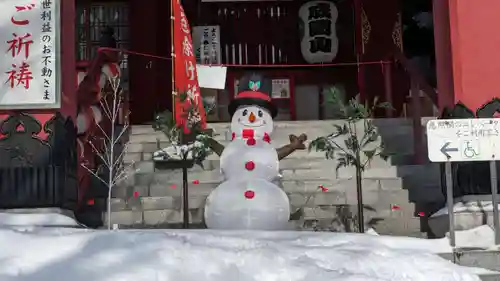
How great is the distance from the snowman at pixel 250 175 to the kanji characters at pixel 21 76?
2387mm

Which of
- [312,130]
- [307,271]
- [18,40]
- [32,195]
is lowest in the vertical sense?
[307,271]

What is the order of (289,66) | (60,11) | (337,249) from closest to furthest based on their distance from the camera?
(337,249)
(60,11)
(289,66)

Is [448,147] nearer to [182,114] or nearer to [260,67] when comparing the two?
[182,114]

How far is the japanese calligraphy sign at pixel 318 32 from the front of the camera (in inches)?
527

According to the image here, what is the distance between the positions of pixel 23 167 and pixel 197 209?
2142 millimetres

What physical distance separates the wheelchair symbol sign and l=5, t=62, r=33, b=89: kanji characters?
4867 millimetres

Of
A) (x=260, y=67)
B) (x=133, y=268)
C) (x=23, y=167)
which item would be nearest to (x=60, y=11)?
(x=23, y=167)

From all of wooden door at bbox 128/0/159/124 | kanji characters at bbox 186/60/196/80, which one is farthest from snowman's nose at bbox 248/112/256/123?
wooden door at bbox 128/0/159/124

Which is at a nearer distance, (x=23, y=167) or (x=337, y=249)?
(x=337, y=249)

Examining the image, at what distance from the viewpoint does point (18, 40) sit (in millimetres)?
7723

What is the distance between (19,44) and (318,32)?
7.08 m

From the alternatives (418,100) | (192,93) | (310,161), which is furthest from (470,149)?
(192,93)

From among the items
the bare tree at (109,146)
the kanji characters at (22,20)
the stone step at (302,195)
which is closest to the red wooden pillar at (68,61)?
the kanji characters at (22,20)

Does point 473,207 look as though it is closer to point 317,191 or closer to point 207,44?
point 317,191
